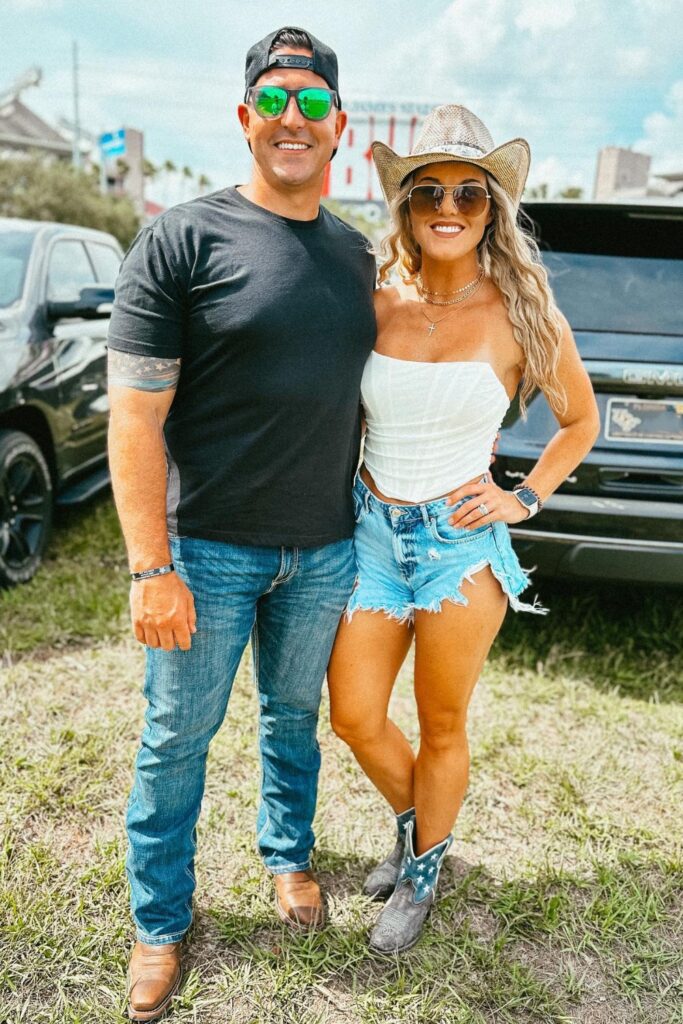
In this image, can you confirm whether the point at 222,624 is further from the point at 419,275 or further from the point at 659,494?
the point at 659,494

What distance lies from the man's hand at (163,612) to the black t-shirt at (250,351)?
0.49 ft

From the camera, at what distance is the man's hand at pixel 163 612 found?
1796 mm

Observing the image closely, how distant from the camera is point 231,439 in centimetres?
185

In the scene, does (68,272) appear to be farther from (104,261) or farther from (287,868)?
(287,868)

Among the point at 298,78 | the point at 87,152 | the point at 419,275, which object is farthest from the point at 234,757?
the point at 87,152

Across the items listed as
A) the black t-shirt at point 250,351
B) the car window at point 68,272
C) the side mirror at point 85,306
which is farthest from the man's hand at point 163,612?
the car window at point 68,272

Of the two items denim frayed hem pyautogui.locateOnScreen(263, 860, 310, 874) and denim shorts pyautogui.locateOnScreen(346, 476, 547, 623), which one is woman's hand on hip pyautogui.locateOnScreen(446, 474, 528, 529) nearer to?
denim shorts pyautogui.locateOnScreen(346, 476, 547, 623)

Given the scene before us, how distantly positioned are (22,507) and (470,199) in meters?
3.13

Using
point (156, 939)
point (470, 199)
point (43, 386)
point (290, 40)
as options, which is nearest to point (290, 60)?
point (290, 40)

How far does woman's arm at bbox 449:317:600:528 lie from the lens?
199 cm

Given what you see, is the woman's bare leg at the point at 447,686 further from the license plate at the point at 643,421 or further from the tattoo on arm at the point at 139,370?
the license plate at the point at 643,421

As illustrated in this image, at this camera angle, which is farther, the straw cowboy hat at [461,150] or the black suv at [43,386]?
the black suv at [43,386]

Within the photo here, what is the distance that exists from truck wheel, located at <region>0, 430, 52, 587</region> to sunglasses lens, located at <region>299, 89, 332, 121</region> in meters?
2.72

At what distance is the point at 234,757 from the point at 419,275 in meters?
1.82
